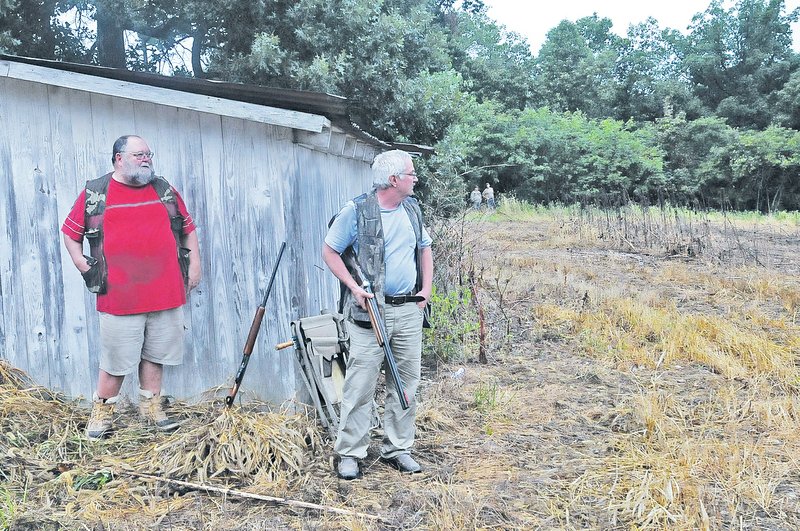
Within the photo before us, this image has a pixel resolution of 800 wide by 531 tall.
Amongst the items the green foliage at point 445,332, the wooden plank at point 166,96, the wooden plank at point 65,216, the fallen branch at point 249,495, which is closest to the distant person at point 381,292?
the fallen branch at point 249,495

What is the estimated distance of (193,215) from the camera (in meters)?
4.55

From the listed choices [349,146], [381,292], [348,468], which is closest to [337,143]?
[349,146]

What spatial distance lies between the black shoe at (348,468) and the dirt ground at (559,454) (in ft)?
0.15

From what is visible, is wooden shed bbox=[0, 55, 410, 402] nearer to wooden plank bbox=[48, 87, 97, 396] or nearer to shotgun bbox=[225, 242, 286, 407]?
wooden plank bbox=[48, 87, 97, 396]

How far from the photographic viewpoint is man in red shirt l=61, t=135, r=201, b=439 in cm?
410

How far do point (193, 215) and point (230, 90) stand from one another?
2.97 feet

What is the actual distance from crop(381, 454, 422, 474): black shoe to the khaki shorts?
1599 mm

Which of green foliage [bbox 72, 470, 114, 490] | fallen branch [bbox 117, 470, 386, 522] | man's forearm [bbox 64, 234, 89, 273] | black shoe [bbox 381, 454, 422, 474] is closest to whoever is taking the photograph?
fallen branch [bbox 117, 470, 386, 522]

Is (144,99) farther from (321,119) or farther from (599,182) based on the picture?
(599,182)

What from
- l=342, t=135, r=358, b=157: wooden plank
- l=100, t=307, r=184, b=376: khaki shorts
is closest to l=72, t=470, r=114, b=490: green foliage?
l=100, t=307, r=184, b=376: khaki shorts

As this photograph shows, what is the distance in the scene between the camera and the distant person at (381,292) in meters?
3.80

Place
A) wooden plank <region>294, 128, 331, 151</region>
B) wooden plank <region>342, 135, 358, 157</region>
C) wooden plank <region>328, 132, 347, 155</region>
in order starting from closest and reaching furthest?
wooden plank <region>294, 128, 331, 151</region> < wooden plank <region>328, 132, 347, 155</region> < wooden plank <region>342, 135, 358, 157</region>

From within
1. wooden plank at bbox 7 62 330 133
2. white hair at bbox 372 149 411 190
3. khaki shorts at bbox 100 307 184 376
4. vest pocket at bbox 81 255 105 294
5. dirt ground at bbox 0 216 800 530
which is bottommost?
dirt ground at bbox 0 216 800 530

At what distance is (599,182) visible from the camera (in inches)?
1058
